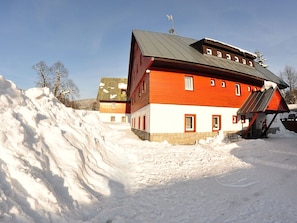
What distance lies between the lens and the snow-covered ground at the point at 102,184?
3312 mm

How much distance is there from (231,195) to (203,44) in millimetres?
15290

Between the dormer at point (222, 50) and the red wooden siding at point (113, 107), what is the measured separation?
773 inches

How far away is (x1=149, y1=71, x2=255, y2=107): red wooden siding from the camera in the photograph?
45.4ft

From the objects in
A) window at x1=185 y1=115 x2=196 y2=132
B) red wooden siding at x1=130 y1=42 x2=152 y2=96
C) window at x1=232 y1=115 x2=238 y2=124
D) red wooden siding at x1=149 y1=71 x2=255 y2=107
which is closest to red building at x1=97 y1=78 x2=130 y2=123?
red wooden siding at x1=130 y1=42 x2=152 y2=96

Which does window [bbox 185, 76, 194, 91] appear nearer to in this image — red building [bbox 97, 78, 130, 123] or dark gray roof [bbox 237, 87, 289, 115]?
dark gray roof [bbox 237, 87, 289, 115]

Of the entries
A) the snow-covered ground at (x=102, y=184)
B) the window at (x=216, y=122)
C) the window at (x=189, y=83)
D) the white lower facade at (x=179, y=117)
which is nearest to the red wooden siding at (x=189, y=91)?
the window at (x=189, y=83)

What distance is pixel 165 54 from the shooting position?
1333 cm

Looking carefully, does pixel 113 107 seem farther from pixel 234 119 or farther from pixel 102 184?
pixel 102 184

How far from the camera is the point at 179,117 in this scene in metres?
14.2

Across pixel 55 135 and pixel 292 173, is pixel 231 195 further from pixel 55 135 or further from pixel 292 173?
pixel 55 135

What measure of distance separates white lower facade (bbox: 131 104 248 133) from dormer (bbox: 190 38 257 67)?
567 centimetres

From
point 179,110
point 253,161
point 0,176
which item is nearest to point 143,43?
point 179,110

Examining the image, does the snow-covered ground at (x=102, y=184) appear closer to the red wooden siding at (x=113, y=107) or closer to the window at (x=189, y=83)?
the window at (x=189, y=83)

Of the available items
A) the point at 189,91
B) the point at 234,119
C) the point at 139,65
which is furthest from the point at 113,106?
the point at 234,119
